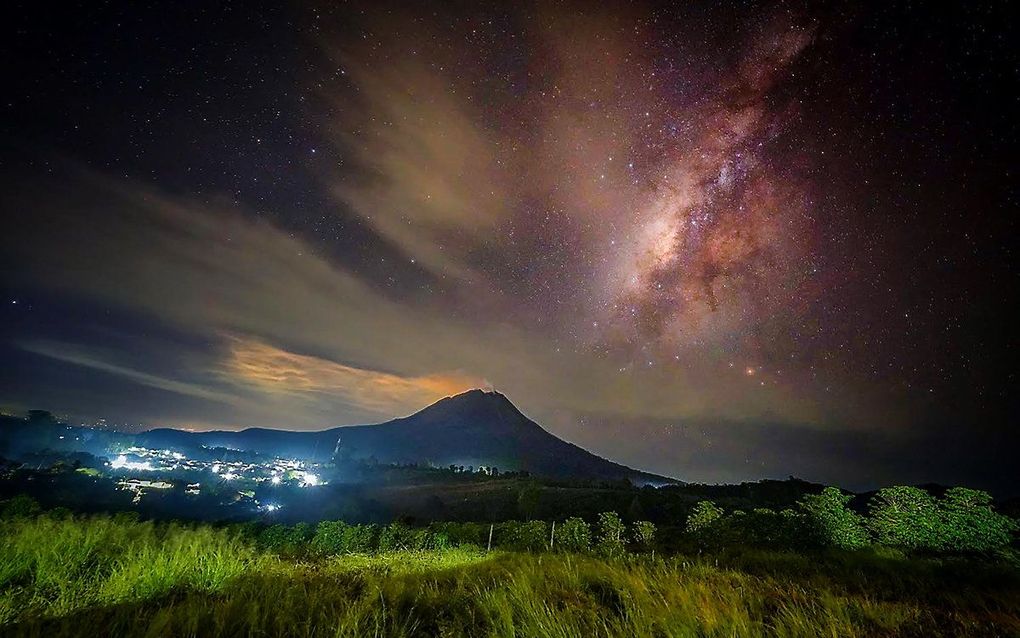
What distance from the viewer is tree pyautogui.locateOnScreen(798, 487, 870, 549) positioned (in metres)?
20.7

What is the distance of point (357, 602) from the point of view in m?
3.91

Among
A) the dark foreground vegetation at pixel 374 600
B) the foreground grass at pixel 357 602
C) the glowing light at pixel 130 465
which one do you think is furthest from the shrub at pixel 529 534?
the glowing light at pixel 130 465

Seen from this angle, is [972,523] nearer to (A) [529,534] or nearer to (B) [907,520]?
(B) [907,520]

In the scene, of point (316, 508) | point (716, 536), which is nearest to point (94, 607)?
point (716, 536)

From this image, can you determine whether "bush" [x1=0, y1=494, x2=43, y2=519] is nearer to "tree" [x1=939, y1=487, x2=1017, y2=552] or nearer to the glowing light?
"tree" [x1=939, y1=487, x2=1017, y2=552]

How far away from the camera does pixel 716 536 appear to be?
25.0 metres

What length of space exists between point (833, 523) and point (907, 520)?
400 centimetres

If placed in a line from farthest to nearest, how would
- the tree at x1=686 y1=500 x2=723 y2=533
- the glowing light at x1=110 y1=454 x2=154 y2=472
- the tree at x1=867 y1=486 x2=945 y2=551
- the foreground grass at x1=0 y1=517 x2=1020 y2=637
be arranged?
1. the glowing light at x1=110 y1=454 x2=154 y2=472
2. the tree at x1=686 y1=500 x2=723 y2=533
3. the tree at x1=867 y1=486 x2=945 y2=551
4. the foreground grass at x1=0 y1=517 x2=1020 y2=637

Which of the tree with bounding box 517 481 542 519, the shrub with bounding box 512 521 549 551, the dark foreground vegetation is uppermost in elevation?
the dark foreground vegetation

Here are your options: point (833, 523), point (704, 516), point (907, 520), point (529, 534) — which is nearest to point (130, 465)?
point (529, 534)

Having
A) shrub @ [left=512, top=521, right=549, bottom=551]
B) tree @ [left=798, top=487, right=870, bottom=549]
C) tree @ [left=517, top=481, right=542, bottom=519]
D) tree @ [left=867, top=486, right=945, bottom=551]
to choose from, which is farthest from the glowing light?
tree @ [left=867, top=486, right=945, bottom=551]

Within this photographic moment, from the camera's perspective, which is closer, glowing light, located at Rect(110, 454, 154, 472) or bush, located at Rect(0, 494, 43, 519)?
bush, located at Rect(0, 494, 43, 519)

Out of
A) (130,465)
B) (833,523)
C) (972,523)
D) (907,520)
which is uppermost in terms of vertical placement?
(972,523)

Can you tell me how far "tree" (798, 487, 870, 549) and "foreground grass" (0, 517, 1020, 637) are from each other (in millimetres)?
18142
